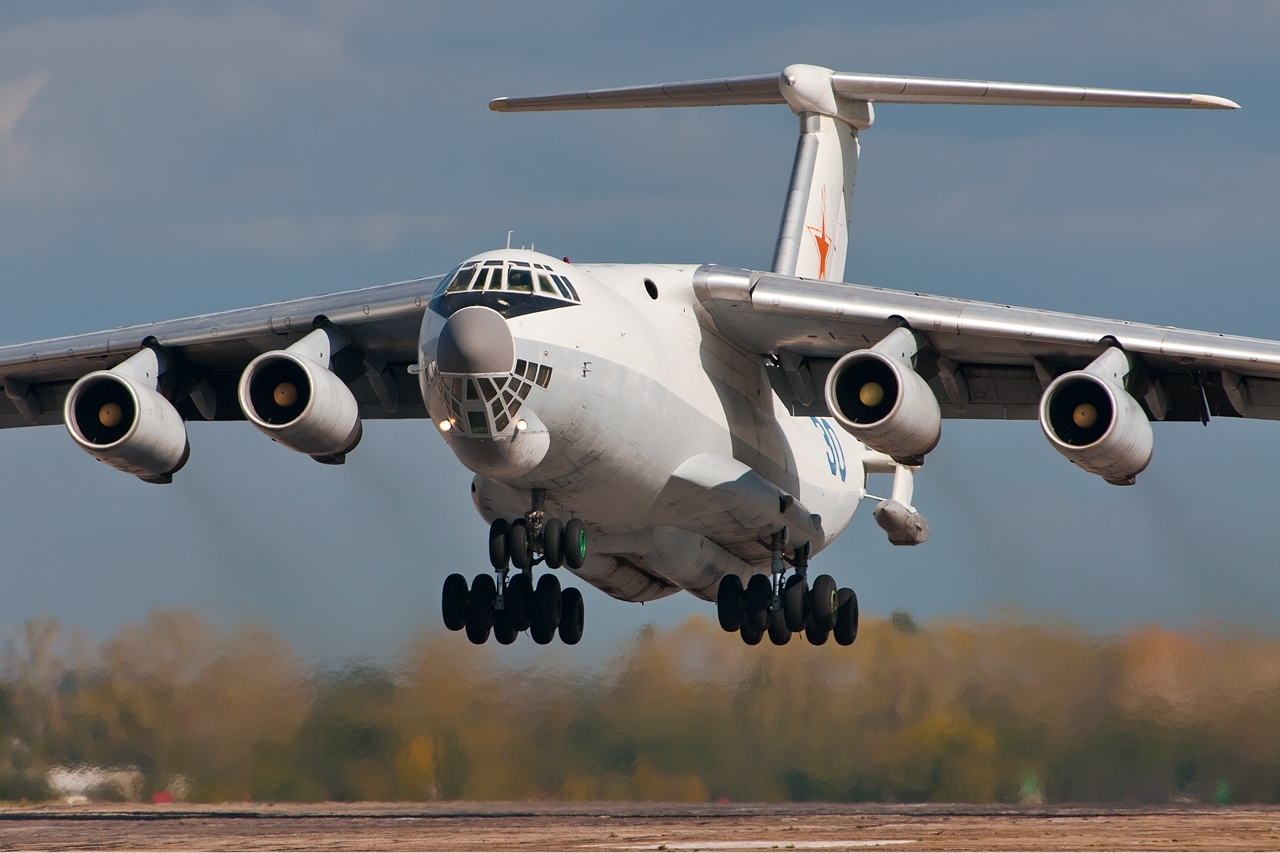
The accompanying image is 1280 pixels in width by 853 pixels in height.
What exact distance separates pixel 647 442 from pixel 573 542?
0.89m

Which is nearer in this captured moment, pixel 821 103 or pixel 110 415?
pixel 110 415

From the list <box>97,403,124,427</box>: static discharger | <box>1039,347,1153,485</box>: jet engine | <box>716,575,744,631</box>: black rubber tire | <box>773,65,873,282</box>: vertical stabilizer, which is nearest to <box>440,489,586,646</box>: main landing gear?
<box>716,575,744,631</box>: black rubber tire

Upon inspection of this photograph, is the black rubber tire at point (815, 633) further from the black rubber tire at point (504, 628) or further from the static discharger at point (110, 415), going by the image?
the static discharger at point (110, 415)

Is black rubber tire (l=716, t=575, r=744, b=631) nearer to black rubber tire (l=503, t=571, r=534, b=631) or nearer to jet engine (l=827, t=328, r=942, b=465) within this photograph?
black rubber tire (l=503, t=571, r=534, b=631)

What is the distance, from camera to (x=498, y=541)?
560 inches

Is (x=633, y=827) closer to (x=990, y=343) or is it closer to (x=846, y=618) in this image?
(x=846, y=618)

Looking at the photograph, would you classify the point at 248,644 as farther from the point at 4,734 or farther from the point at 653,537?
the point at 653,537

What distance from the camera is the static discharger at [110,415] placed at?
47.8 feet

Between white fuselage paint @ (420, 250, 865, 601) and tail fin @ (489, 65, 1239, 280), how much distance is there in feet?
6.79

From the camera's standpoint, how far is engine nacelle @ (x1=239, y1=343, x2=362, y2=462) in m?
14.1

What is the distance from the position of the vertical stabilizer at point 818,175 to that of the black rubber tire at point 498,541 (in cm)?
464

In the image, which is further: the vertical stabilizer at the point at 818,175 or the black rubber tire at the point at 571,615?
the vertical stabilizer at the point at 818,175

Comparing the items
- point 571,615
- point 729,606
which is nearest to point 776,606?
point 729,606

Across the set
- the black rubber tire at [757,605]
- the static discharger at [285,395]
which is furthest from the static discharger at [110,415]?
the black rubber tire at [757,605]
